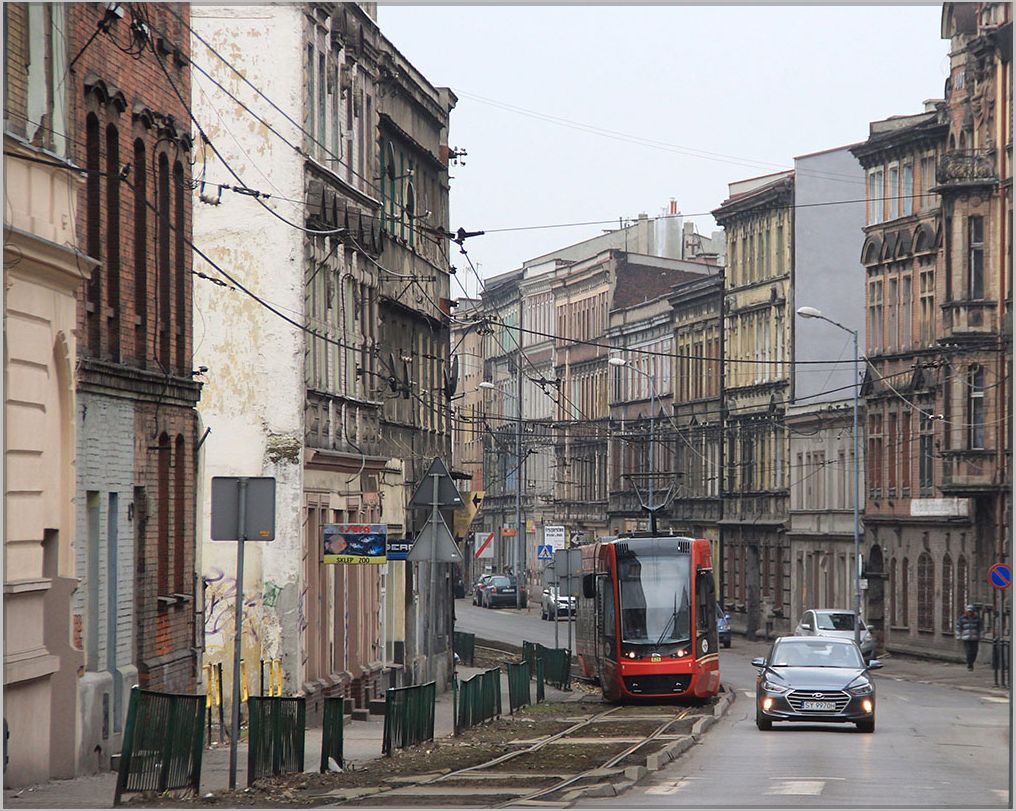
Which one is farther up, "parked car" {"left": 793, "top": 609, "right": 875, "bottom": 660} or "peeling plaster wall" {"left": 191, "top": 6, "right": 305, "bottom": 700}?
"peeling plaster wall" {"left": 191, "top": 6, "right": 305, "bottom": 700}

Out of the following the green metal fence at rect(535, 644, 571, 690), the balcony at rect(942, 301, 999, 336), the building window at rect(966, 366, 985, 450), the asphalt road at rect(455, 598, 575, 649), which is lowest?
the asphalt road at rect(455, 598, 575, 649)

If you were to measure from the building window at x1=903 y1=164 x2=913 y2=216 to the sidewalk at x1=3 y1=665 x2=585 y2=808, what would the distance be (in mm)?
42081

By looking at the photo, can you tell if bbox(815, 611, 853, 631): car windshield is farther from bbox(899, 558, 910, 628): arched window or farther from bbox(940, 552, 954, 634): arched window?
bbox(899, 558, 910, 628): arched window

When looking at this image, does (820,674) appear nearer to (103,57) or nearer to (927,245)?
(103,57)

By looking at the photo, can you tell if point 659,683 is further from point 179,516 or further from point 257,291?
point 179,516

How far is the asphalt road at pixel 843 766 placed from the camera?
20.2 m

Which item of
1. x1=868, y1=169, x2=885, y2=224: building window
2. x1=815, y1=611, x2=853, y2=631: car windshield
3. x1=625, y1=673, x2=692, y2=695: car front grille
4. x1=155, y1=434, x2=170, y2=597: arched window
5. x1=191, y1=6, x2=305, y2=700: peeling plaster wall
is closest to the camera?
x1=155, y1=434, x2=170, y2=597: arched window

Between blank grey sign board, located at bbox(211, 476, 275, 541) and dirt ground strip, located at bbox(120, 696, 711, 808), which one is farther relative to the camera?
blank grey sign board, located at bbox(211, 476, 275, 541)

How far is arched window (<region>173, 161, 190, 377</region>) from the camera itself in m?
29.6

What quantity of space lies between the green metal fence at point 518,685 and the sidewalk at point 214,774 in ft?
3.66

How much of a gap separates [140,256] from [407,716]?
647cm

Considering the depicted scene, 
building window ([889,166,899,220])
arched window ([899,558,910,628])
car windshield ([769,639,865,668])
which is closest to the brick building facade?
car windshield ([769,639,865,668])

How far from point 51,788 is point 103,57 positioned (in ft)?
28.2

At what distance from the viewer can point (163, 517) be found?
2869 cm
